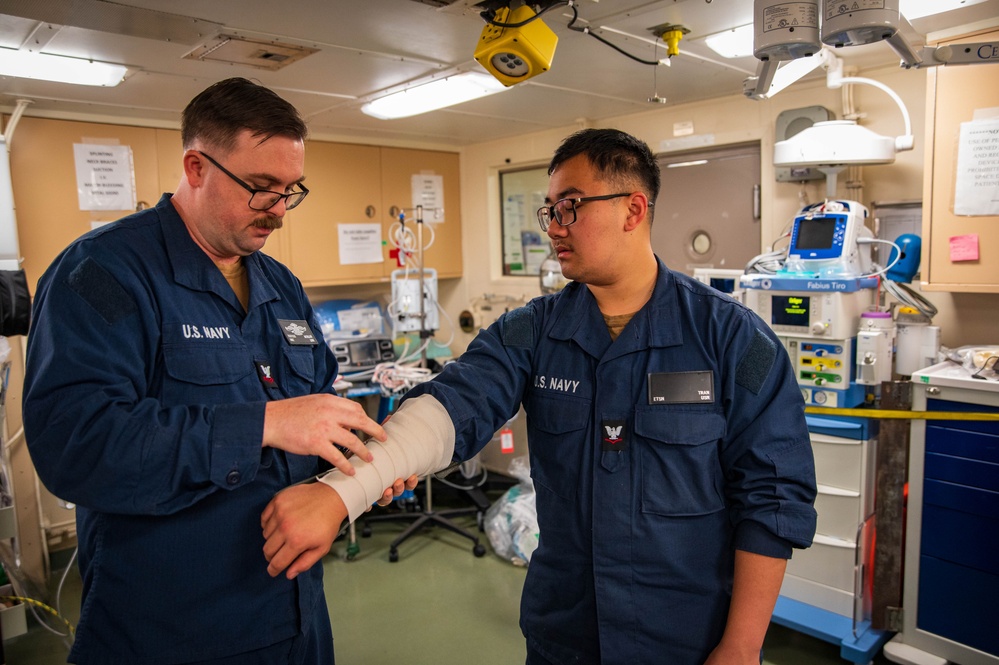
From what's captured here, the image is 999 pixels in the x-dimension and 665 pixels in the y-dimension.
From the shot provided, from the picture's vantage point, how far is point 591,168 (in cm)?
152

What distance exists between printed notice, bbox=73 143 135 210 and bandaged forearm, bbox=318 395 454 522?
3162 millimetres

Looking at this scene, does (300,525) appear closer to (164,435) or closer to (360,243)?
(164,435)

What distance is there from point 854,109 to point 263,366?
301cm

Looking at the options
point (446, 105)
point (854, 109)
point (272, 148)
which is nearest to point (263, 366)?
point (272, 148)

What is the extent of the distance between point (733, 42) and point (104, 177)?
3.28 metres

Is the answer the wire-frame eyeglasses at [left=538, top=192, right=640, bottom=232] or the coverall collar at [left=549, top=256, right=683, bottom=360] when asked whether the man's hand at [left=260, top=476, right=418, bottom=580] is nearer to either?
the coverall collar at [left=549, top=256, right=683, bottom=360]

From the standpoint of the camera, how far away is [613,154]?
153 cm

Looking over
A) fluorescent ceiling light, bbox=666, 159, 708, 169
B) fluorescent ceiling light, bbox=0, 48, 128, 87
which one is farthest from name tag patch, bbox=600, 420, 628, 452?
fluorescent ceiling light, bbox=666, 159, 708, 169

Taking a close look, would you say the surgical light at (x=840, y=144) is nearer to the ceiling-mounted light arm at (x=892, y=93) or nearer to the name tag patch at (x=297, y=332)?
the ceiling-mounted light arm at (x=892, y=93)

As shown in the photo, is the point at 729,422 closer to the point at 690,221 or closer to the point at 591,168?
the point at 591,168

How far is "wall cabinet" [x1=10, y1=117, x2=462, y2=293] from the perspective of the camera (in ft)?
11.7

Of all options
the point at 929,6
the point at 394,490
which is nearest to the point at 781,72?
the point at 929,6

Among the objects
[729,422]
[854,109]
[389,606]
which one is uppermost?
[854,109]

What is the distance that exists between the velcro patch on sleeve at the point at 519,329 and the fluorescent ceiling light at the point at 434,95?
181 cm
